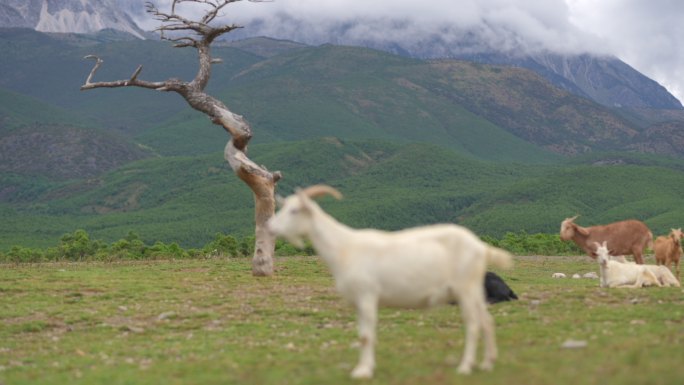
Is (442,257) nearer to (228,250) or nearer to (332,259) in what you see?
(332,259)

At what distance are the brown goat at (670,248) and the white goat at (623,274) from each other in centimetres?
346

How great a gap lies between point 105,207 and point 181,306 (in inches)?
4499

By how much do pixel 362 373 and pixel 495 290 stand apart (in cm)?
909

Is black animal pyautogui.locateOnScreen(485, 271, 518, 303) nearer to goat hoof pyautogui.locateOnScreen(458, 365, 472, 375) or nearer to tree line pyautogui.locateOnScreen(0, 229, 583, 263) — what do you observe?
goat hoof pyautogui.locateOnScreen(458, 365, 472, 375)

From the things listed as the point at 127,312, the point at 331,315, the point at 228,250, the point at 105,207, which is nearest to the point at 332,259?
the point at 331,315

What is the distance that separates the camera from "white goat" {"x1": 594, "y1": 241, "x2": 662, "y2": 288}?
22.5 m

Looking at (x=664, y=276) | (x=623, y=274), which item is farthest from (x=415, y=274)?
(x=664, y=276)

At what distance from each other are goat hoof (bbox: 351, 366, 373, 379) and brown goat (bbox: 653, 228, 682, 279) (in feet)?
55.9

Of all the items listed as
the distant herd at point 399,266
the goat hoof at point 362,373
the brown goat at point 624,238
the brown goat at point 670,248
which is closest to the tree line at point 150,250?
the brown goat at point 670,248

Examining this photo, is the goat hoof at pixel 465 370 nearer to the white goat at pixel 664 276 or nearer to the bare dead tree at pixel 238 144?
the white goat at pixel 664 276

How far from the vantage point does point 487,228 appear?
91312mm

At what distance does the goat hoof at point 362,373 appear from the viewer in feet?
37.6

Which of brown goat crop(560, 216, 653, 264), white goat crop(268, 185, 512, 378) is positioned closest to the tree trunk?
brown goat crop(560, 216, 653, 264)

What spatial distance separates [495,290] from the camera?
1988cm
